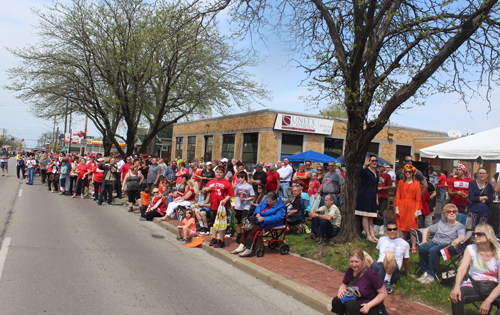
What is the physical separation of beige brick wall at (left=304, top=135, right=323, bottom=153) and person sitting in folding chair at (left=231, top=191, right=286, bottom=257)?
17.3m

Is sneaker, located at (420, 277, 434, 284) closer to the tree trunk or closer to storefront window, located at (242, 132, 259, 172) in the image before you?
the tree trunk

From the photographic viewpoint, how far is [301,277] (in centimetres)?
613

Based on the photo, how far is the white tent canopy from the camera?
9.86m

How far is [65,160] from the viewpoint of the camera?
16.9 meters

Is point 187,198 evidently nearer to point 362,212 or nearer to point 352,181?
point 352,181

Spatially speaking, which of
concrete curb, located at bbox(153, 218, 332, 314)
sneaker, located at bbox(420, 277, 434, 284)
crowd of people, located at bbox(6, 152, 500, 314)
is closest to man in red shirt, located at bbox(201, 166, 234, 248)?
crowd of people, located at bbox(6, 152, 500, 314)

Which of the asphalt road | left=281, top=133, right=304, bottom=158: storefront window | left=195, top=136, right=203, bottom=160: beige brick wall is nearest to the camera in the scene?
the asphalt road

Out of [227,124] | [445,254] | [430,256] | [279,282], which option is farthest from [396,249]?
[227,124]

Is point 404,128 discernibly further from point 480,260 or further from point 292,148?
point 480,260

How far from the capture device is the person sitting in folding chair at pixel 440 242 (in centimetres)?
575

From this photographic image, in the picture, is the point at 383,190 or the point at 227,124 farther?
the point at 227,124

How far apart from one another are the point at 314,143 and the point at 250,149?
4.55 metres

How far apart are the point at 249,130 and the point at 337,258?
1930 cm

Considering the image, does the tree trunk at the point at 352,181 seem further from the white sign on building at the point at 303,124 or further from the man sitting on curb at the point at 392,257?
the white sign on building at the point at 303,124
